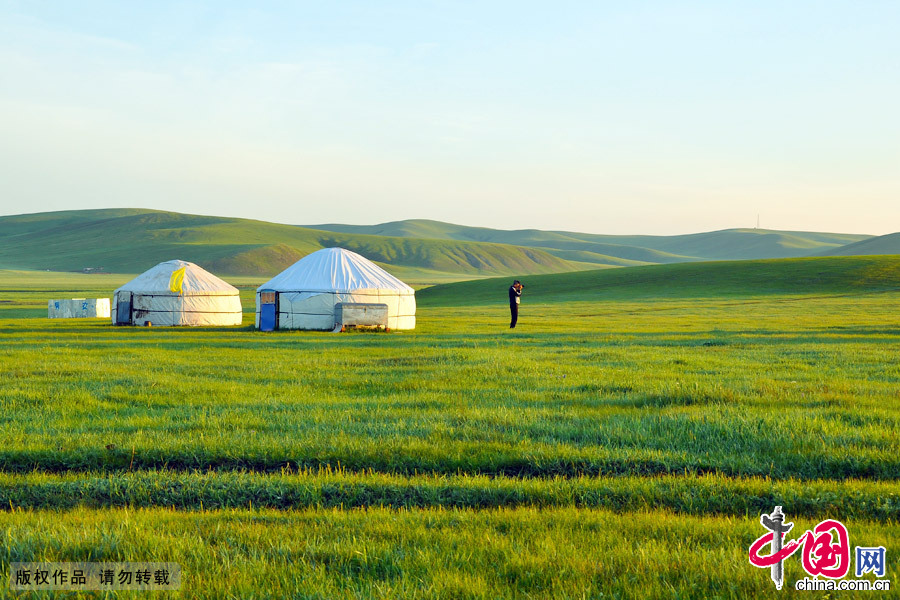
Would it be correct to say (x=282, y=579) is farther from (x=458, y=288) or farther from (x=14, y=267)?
(x=14, y=267)

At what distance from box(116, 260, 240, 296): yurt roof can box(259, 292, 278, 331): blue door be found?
5021 millimetres

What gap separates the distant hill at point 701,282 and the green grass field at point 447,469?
1887 inches

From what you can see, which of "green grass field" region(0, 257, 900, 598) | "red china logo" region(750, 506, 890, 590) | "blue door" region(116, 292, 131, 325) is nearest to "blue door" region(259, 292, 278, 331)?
"blue door" region(116, 292, 131, 325)

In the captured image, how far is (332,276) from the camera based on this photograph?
27.5 meters

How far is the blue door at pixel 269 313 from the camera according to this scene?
27.1 metres

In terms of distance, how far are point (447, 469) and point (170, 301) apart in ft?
90.3

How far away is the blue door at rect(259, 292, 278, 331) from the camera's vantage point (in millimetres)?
27062

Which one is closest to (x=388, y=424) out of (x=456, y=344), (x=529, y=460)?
(x=529, y=460)

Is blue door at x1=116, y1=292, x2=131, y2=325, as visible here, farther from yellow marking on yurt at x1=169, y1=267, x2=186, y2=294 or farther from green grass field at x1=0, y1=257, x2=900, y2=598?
green grass field at x1=0, y1=257, x2=900, y2=598

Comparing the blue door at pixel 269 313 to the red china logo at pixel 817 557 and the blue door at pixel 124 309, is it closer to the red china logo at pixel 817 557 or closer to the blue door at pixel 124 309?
the blue door at pixel 124 309

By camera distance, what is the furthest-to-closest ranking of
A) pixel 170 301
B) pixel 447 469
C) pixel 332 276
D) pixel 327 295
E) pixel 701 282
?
pixel 701 282 → pixel 170 301 → pixel 332 276 → pixel 327 295 → pixel 447 469

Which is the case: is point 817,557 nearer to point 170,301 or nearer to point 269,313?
point 269,313

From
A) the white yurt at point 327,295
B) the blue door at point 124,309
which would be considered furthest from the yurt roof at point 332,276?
the blue door at point 124,309

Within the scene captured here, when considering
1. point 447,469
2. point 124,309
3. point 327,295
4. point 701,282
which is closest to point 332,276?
point 327,295
